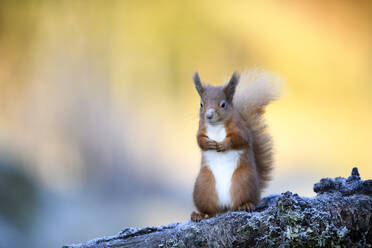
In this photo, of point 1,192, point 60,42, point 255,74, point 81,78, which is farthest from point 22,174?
point 255,74

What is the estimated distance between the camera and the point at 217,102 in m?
1.44

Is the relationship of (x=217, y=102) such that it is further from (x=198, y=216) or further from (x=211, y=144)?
(x=198, y=216)

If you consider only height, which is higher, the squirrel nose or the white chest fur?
the squirrel nose

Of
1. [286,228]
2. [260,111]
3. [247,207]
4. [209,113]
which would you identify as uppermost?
[260,111]

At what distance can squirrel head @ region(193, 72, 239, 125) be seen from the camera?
141 centimetres

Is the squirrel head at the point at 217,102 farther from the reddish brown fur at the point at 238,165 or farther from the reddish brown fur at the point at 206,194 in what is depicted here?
the reddish brown fur at the point at 206,194

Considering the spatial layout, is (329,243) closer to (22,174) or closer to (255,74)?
(255,74)

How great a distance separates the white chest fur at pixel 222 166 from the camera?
1.43m

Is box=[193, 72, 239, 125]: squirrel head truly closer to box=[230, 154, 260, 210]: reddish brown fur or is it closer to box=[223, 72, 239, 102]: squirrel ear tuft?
box=[223, 72, 239, 102]: squirrel ear tuft

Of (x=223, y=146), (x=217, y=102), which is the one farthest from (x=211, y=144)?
(x=217, y=102)

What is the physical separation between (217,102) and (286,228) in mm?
478

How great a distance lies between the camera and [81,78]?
3.56m

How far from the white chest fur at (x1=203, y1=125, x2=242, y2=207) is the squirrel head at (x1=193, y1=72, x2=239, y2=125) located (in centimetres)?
4

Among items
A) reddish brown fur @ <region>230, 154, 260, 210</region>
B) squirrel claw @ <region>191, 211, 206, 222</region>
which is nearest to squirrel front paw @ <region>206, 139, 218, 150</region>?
reddish brown fur @ <region>230, 154, 260, 210</region>
